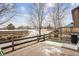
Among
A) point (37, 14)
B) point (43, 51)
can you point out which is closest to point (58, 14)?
point (37, 14)

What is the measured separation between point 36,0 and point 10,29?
21.9 inches

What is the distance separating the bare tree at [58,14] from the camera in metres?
2.57

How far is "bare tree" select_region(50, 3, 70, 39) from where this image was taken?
2565 mm

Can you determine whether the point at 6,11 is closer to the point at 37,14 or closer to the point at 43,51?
the point at 37,14

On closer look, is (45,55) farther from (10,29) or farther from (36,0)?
(36,0)

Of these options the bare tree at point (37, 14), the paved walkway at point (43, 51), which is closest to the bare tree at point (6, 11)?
the bare tree at point (37, 14)

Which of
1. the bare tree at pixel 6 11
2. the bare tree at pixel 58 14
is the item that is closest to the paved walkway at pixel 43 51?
the bare tree at pixel 58 14

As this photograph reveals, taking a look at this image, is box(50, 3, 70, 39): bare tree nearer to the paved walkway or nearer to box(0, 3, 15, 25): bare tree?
the paved walkway

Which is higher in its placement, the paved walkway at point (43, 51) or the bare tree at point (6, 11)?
the bare tree at point (6, 11)

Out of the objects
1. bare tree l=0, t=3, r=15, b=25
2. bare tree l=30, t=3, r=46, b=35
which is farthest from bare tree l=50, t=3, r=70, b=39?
bare tree l=0, t=3, r=15, b=25

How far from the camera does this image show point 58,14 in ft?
8.44

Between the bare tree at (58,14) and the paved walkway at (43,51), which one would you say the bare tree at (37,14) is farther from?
the paved walkway at (43,51)

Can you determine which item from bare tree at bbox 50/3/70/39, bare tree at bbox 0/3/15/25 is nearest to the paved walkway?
bare tree at bbox 50/3/70/39

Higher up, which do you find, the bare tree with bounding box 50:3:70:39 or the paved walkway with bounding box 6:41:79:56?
the bare tree with bounding box 50:3:70:39
